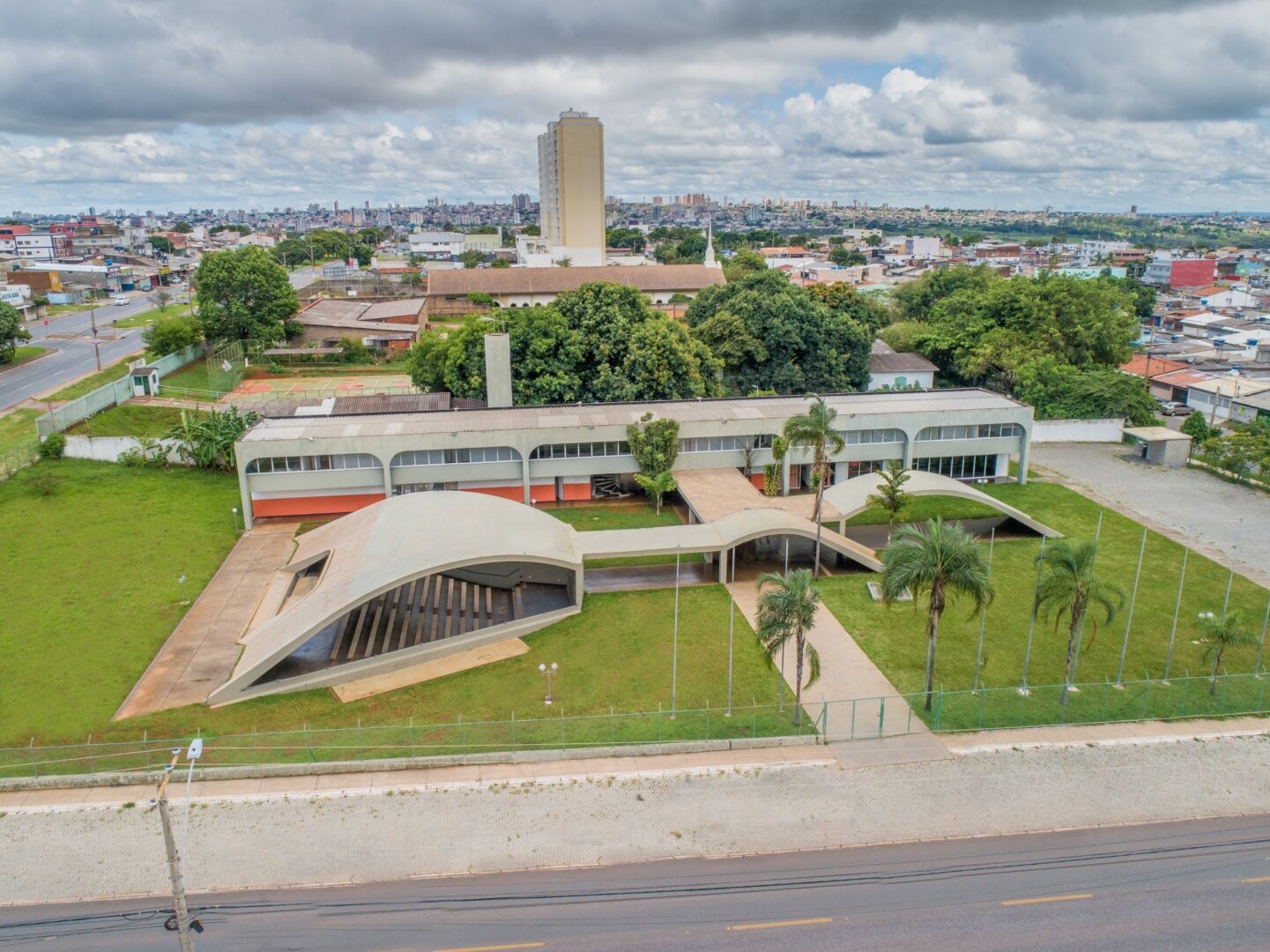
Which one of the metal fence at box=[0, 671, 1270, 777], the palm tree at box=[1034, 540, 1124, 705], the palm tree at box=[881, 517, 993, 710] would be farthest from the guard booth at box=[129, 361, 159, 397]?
the palm tree at box=[1034, 540, 1124, 705]

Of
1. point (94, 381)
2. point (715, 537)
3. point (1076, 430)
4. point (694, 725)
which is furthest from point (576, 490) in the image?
point (94, 381)

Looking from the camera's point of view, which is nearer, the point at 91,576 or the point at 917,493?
the point at 91,576

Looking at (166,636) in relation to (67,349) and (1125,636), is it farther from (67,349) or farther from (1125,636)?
(67,349)

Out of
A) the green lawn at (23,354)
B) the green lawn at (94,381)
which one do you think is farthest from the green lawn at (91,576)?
the green lawn at (23,354)

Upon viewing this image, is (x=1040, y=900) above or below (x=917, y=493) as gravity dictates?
below

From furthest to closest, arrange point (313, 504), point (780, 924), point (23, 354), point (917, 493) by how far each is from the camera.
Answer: point (23, 354) < point (313, 504) < point (917, 493) < point (780, 924)

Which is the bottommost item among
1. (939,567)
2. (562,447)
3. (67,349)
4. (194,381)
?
(194,381)

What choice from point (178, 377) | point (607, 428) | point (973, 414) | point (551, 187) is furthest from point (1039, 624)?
point (551, 187)

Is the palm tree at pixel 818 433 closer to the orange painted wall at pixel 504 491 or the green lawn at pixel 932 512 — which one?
the green lawn at pixel 932 512
